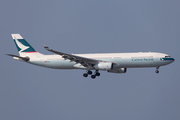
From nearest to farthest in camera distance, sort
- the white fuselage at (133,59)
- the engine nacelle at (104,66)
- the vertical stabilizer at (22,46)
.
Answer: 1. the engine nacelle at (104,66)
2. the white fuselage at (133,59)
3. the vertical stabilizer at (22,46)

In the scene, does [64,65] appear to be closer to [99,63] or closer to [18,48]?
[99,63]

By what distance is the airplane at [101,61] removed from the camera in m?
64.3

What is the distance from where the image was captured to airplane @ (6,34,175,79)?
211 ft

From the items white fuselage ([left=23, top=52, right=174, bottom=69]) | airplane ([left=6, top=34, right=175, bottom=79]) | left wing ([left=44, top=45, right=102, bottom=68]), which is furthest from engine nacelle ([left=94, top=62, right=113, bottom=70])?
white fuselage ([left=23, top=52, right=174, bottom=69])

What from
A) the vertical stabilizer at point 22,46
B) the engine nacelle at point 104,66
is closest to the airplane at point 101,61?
the engine nacelle at point 104,66

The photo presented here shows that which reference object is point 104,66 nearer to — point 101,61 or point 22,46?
point 101,61

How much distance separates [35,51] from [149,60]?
25.5 meters

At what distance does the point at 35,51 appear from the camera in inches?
2859

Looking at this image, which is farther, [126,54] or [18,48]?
[18,48]

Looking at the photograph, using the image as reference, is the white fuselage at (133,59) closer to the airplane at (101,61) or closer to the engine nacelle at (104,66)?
the airplane at (101,61)

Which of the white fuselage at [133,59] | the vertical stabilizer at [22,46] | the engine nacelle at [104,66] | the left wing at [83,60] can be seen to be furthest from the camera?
the vertical stabilizer at [22,46]

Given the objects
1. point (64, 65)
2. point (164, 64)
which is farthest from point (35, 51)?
point (164, 64)

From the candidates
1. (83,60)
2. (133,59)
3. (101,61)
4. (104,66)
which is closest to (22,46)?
(83,60)

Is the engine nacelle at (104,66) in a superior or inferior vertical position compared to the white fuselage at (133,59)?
inferior
